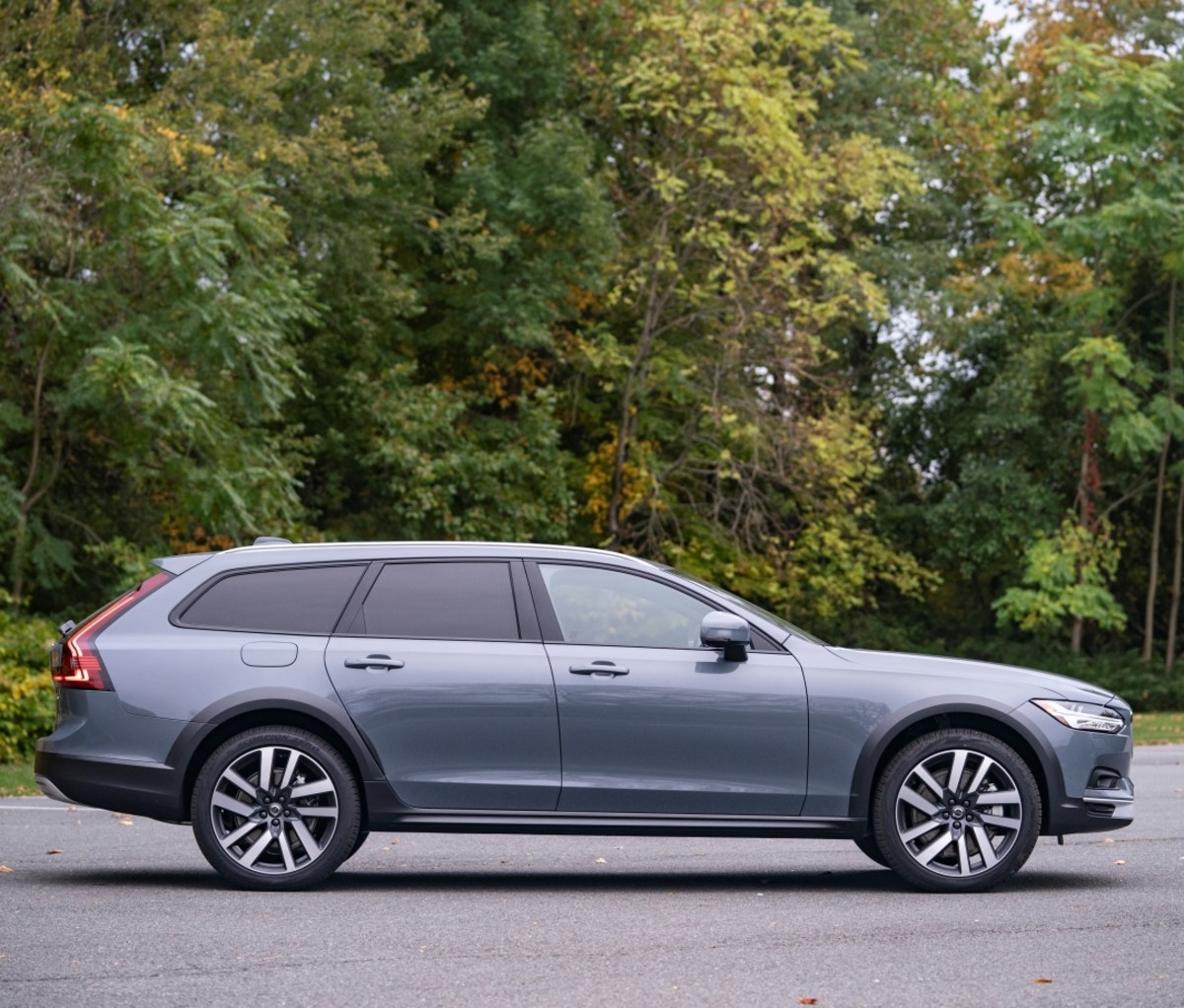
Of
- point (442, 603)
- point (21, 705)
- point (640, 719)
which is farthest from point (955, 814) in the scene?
point (21, 705)

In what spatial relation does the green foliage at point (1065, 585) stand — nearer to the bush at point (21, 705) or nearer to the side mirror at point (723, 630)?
the bush at point (21, 705)

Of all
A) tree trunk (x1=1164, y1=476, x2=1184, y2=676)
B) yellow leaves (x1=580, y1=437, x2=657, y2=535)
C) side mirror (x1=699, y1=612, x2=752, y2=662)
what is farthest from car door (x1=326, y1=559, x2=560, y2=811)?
tree trunk (x1=1164, y1=476, x2=1184, y2=676)

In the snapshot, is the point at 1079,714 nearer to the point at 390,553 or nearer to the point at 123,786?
the point at 390,553

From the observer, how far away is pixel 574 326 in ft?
109

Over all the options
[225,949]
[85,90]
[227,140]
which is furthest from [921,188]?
[225,949]

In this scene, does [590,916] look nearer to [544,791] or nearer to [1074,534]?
[544,791]

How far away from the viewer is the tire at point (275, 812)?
28.7 ft

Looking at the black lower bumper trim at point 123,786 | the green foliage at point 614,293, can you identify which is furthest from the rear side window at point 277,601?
the green foliage at point 614,293

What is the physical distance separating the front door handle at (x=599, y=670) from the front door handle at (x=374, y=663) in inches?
33.7

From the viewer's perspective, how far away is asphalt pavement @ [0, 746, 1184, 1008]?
251 inches

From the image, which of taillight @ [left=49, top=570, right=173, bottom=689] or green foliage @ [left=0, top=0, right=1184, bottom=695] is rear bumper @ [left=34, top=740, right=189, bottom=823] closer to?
taillight @ [left=49, top=570, right=173, bottom=689]

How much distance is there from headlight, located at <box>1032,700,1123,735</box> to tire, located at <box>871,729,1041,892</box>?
1.01ft

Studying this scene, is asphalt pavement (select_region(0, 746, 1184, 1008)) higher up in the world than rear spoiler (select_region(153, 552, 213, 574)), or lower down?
lower down

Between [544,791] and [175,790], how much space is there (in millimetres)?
1790
